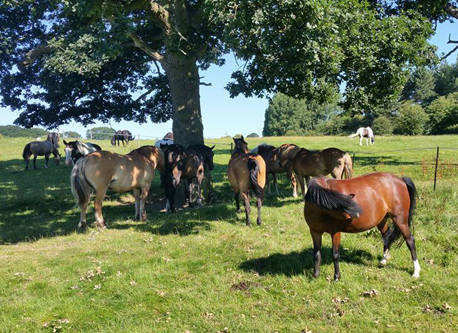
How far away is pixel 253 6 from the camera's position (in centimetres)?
829

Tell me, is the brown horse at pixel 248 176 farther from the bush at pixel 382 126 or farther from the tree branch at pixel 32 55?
the bush at pixel 382 126

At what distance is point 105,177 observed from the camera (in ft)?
34.7

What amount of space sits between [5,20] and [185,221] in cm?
1131

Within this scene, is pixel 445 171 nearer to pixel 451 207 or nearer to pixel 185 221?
pixel 451 207

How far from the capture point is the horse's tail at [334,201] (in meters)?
5.48

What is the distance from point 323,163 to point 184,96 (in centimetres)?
552

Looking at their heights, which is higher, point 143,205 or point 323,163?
point 323,163

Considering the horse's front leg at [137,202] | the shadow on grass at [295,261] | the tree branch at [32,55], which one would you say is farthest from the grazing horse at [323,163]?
the tree branch at [32,55]

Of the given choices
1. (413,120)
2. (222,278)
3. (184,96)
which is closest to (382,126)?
(413,120)

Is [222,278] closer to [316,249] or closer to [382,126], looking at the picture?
[316,249]

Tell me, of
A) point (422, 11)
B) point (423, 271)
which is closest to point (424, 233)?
point (423, 271)

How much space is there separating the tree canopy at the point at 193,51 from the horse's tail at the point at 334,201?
3.74 metres

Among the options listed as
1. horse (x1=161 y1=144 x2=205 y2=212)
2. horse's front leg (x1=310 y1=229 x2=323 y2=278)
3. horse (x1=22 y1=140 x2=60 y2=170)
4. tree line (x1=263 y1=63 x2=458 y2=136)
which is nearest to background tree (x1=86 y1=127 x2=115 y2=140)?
horse (x1=22 y1=140 x2=60 y2=170)

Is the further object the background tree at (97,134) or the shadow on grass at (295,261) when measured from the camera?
the background tree at (97,134)
